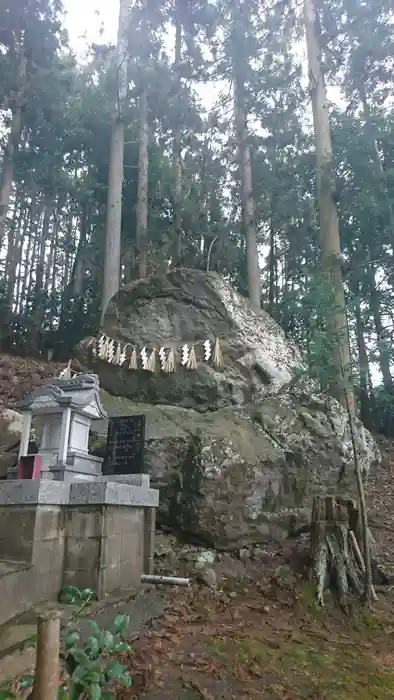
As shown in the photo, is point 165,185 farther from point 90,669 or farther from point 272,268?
point 90,669

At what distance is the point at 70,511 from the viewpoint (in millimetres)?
4746

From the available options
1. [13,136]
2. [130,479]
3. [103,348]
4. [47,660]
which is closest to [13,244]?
[13,136]

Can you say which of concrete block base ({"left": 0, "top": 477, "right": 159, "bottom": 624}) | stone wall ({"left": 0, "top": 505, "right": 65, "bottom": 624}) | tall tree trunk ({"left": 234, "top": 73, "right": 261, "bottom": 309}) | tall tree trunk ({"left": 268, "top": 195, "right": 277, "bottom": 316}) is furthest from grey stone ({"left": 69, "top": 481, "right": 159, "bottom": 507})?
tall tree trunk ({"left": 268, "top": 195, "right": 277, "bottom": 316})

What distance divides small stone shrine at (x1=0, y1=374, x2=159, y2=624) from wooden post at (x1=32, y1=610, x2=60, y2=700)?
2.22 m

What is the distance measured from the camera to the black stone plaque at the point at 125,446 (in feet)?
20.0

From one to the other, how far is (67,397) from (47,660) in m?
3.96

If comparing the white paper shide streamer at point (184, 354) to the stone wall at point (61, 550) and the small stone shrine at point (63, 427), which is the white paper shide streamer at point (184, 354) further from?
the stone wall at point (61, 550)

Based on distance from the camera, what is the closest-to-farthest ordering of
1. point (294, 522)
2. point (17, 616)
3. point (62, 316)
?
1. point (17, 616)
2. point (294, 522)
3. point (62, 316)

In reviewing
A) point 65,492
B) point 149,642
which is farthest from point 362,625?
point 65,492

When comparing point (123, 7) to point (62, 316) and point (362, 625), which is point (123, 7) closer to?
point (62, 316)

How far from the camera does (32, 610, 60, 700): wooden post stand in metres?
1.69

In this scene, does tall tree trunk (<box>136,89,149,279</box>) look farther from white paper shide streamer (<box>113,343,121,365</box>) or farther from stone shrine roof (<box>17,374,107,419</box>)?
stone shrine roof (<box>17,374,107,419</box>)

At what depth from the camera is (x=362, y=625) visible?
469 centimetres

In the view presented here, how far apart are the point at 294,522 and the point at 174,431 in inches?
93.7
